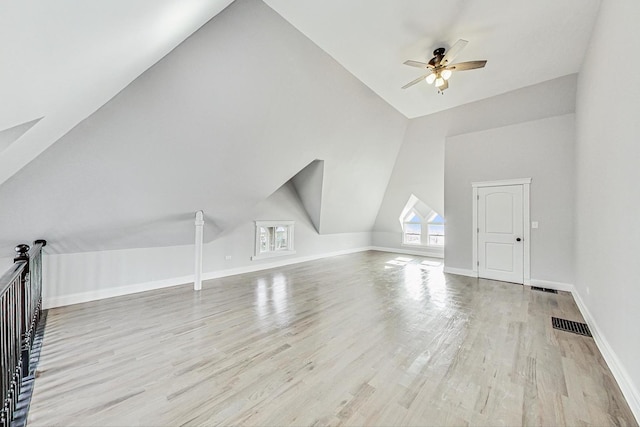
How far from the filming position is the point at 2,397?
1419 millimetres

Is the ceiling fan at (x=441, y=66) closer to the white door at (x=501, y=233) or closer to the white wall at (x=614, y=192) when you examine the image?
the white wall at (x=614, y=192)

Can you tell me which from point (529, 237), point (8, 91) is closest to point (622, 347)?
point (529, 237)

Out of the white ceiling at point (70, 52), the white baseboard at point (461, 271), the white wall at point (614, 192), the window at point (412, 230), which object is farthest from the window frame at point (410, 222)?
the white ceiling at point (70, 52)

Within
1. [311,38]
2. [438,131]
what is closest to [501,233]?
[438,131]

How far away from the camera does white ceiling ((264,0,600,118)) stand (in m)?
2.80

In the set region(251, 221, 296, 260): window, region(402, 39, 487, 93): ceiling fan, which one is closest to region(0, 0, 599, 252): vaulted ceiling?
region(402, 39, 487, 93): ceiling fan

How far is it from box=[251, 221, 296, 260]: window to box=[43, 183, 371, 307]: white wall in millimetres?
129

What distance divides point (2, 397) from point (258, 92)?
3485 mm

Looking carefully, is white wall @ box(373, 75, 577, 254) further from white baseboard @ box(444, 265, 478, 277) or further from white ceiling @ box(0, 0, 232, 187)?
white ceiling @ box(0, 0, 232, 187)

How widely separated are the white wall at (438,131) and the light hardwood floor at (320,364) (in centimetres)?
327

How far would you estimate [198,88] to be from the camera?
313cm

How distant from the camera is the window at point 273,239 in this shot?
239 inches

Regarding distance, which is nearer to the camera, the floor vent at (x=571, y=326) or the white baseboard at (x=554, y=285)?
the floor vent at (x=571, y=326)

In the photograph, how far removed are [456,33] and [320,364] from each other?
12.9 feet
